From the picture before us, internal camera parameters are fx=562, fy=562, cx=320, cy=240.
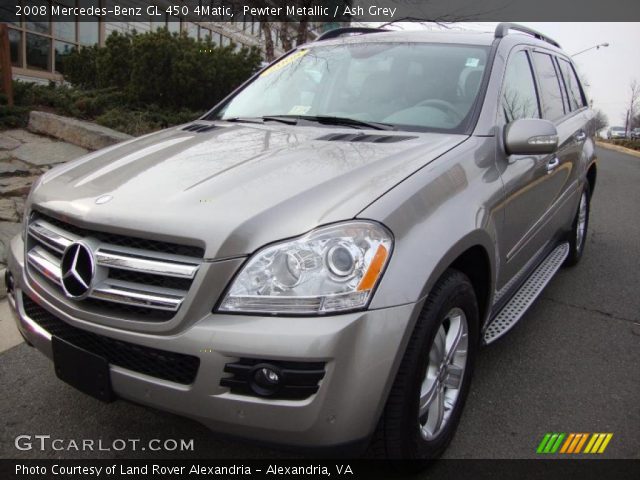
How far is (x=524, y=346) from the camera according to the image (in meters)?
3.35

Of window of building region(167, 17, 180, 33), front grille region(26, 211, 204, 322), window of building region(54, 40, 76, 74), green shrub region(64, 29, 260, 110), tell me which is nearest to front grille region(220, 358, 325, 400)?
front grille region(26, 211, 204, 322)

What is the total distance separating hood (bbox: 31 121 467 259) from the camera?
1825 mm

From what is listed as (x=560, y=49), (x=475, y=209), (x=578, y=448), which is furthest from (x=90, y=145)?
(x=578, y=448)

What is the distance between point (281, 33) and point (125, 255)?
385 inches

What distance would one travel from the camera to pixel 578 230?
4875mm

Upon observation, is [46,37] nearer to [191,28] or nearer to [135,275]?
[191,28]

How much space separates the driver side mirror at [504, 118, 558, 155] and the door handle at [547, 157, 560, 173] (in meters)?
0.68

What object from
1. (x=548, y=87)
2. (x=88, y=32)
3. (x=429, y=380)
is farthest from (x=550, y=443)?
(x=88, y=32)

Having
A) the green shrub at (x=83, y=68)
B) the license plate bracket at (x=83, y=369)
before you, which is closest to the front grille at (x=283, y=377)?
the license plate bracket at (x=83, y=369)

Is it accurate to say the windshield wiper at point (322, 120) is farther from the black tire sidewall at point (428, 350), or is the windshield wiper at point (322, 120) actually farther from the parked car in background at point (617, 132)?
the parked car in background at point (617, 132)

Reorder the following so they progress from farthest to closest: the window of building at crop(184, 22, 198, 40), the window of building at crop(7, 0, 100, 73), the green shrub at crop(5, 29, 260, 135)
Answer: the window of building at crop(184, 22, 198, 40) → the window of building at crop(7, 0, 100, 73) → the green shrub at crop(5, 29, 260, 135)

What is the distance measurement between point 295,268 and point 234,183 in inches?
19.6

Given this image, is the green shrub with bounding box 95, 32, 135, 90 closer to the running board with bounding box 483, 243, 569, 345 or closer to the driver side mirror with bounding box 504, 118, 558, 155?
the running board with bounding box 483, 243, 569, 345

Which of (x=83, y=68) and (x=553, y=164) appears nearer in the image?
(x=553, y=164)
